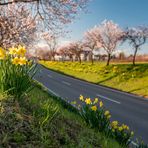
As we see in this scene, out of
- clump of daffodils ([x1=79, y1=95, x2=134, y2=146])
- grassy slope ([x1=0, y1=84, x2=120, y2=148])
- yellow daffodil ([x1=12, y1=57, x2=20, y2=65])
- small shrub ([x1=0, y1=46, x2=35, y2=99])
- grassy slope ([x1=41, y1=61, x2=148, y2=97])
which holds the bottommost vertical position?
grassy slope ([x1=41, y1=61, x2=148, y2=97])

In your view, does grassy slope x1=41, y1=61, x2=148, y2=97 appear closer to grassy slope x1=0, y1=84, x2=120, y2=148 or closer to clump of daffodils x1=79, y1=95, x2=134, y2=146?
clump of daffodils x1=79, y1=95, x2=134, y2=146

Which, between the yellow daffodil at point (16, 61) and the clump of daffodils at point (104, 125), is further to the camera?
the clump of daffodils at point (104, 125)

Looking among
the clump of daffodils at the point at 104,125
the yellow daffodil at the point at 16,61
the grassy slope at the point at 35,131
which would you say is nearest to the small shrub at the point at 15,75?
the yellow daffodil at the point at 16,61

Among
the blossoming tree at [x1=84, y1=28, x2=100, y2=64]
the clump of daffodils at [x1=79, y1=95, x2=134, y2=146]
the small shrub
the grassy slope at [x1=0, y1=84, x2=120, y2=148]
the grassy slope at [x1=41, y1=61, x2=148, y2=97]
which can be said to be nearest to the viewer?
the grassy slope at [x1=0, y1=84, x2=120, y2=148]

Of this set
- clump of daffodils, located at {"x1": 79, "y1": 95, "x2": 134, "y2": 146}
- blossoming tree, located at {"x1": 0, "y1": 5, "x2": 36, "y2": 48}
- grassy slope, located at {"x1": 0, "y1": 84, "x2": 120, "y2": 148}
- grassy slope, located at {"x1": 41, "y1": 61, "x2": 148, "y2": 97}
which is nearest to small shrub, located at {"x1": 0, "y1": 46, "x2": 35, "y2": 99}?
grassy slope, located at {"x1": 0, "y1": 84, "x2": 120, "y2": 148}

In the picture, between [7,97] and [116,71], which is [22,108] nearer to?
[7,97]

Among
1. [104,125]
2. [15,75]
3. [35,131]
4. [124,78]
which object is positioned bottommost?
[124,78]

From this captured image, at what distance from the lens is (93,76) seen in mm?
38219

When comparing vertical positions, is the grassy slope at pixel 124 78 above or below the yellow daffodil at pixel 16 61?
below

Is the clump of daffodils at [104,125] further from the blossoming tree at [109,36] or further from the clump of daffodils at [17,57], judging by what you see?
the blossoming tree at [109,36]

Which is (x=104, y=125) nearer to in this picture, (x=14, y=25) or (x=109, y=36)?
(x=14, y=25)

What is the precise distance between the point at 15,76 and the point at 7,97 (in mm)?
381

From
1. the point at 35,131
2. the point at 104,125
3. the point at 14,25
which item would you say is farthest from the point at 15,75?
the point at 14,25

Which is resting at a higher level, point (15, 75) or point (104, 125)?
point (15, 75)
